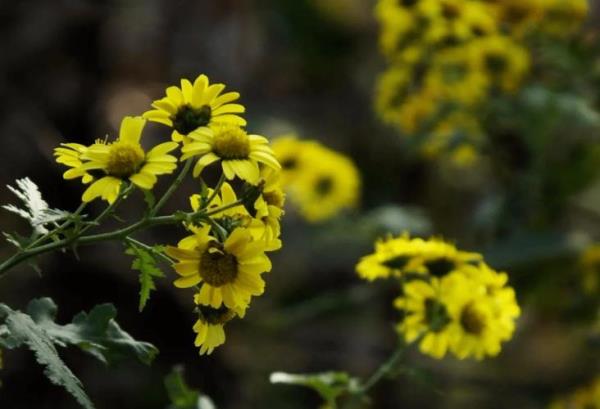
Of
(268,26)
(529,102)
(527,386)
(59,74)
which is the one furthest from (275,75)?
(529,102)

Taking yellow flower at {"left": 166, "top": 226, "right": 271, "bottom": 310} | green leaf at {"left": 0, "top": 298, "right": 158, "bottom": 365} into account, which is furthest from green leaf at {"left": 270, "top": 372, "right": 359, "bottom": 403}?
yellow flower at {"left": 166, "top": 226, "right": 271, "bottom": 310}

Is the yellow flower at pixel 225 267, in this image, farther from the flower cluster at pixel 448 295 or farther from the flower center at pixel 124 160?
the flower cluster at pixel 448 295

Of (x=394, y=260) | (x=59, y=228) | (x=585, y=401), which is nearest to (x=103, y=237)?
(x=59, y=228)

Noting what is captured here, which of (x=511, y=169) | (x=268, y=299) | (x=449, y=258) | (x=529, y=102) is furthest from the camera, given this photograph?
(x=268, y=299)

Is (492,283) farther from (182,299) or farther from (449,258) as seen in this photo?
(182,299)

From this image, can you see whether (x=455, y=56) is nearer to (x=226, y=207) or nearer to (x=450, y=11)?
(x=450, y=11)

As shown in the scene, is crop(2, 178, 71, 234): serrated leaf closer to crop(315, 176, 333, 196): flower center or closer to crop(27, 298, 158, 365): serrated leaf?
crop(27, 298, 158, 365): serrated leaf
